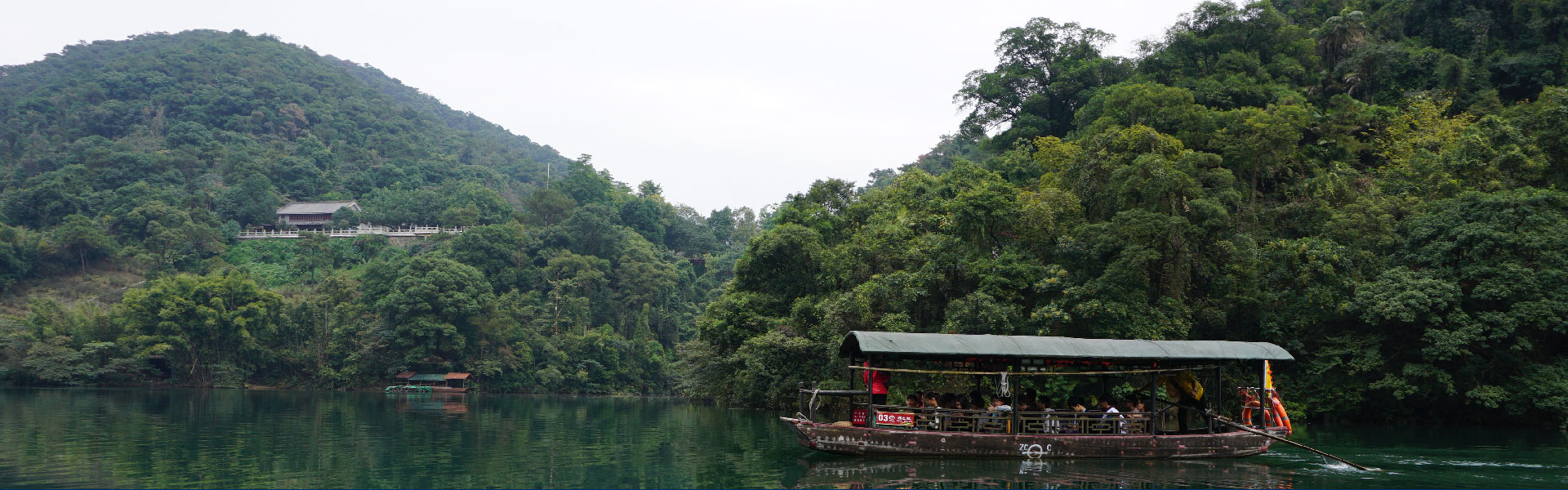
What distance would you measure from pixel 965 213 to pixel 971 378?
14.3 ft

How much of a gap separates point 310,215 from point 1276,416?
215 ft

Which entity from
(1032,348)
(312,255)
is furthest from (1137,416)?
(312,255)

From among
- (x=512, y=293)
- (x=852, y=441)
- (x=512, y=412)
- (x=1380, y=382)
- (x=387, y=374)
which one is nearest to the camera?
(x=852, y=441)

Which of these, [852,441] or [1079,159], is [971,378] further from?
[852,441]

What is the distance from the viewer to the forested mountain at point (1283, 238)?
2214 centimetres

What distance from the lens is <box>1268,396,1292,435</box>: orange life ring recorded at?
1664cm

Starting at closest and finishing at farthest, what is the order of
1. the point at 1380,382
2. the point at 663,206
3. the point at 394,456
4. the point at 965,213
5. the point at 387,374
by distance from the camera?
1. the point at 394,456
2. the point at 1380,382
3. the point at 965,213
4. the point at 387,374
5. the point at 663,206

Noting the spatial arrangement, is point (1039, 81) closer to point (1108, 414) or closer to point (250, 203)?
point (1108, 414)

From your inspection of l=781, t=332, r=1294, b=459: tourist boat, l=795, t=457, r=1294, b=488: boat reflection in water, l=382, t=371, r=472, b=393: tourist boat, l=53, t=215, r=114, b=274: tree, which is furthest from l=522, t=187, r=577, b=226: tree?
l=795, t=457, r=1294, b=488: boat reflection in water

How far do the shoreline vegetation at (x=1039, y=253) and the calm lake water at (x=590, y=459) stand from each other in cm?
300

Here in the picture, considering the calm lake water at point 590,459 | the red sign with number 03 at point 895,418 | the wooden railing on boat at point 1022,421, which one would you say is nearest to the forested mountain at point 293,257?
the calm lake water at point 590,459

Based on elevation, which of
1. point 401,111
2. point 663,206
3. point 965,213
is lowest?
point 965,213

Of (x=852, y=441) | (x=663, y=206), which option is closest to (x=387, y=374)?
(x=663, y=206)

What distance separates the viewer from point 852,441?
1488 centimetres
